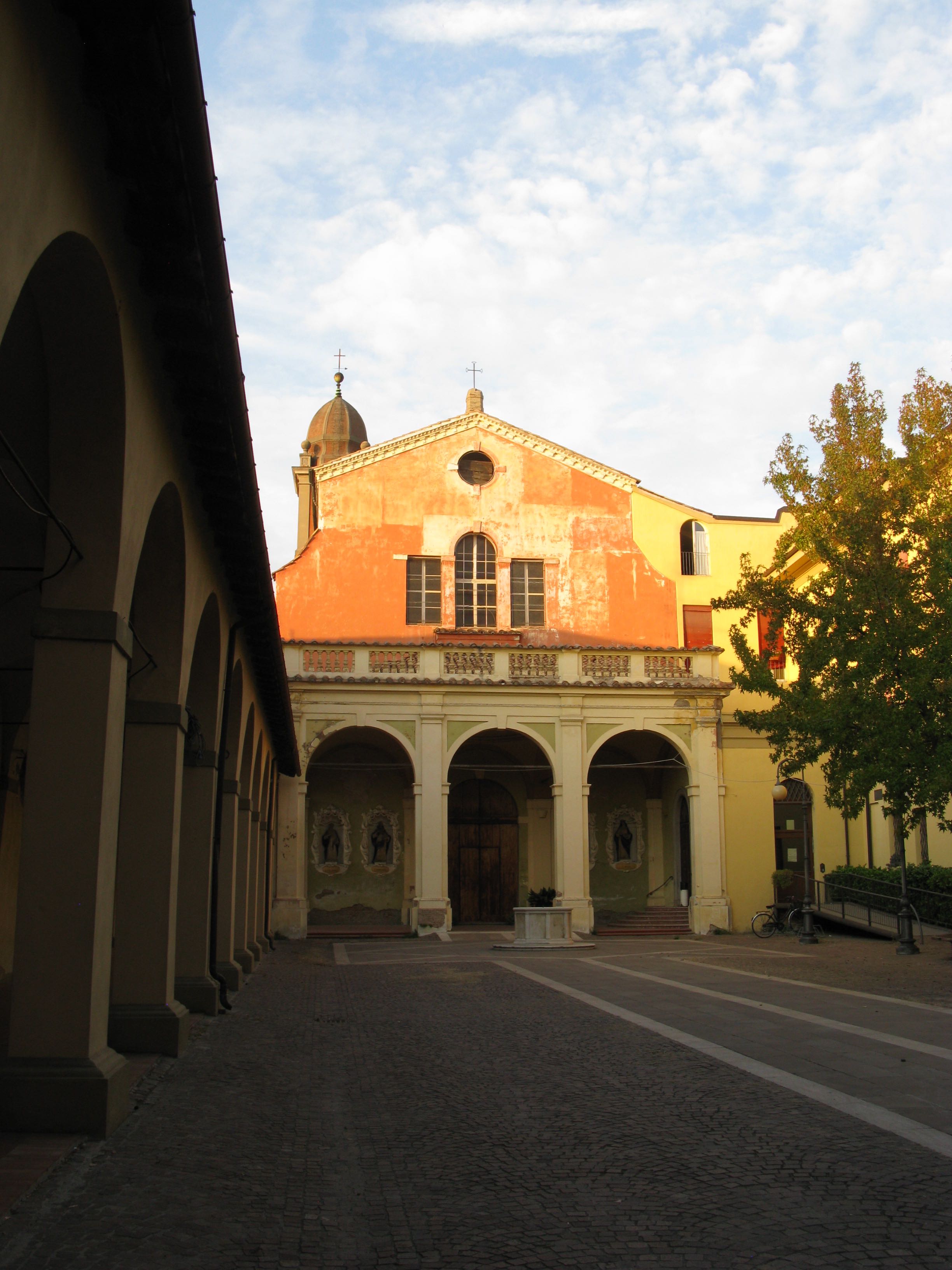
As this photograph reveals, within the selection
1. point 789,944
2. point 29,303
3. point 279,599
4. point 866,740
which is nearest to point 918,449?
point 866,740

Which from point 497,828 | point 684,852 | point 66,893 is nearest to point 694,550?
point 684,852

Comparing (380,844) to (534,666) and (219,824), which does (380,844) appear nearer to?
(534,666)

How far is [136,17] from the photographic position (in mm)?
4348

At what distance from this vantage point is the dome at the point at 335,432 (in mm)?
42688

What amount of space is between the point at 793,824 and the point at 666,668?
626 centimetres

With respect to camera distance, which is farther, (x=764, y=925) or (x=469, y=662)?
(x=469, y=662)

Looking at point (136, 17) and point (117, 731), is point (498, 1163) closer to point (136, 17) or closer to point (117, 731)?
point (117, 731)

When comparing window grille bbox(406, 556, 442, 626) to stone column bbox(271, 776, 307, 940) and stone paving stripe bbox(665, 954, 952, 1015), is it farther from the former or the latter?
stone paving stripe bbox(665, 954, 952, 1015)

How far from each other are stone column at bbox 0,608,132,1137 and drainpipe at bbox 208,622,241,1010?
5303 mm

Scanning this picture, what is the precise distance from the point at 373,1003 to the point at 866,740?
8.41 meters

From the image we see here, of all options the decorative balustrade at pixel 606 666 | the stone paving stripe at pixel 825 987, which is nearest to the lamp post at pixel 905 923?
the stone paving stripe at pixel 825 987

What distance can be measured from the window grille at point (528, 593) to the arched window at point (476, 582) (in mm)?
493

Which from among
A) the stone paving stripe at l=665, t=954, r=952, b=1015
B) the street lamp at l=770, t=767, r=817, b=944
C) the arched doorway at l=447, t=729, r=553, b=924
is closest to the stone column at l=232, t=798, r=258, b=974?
the stone paving stripe at l=665, t=954, r=952, b=1015

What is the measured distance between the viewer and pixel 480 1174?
5594mm
